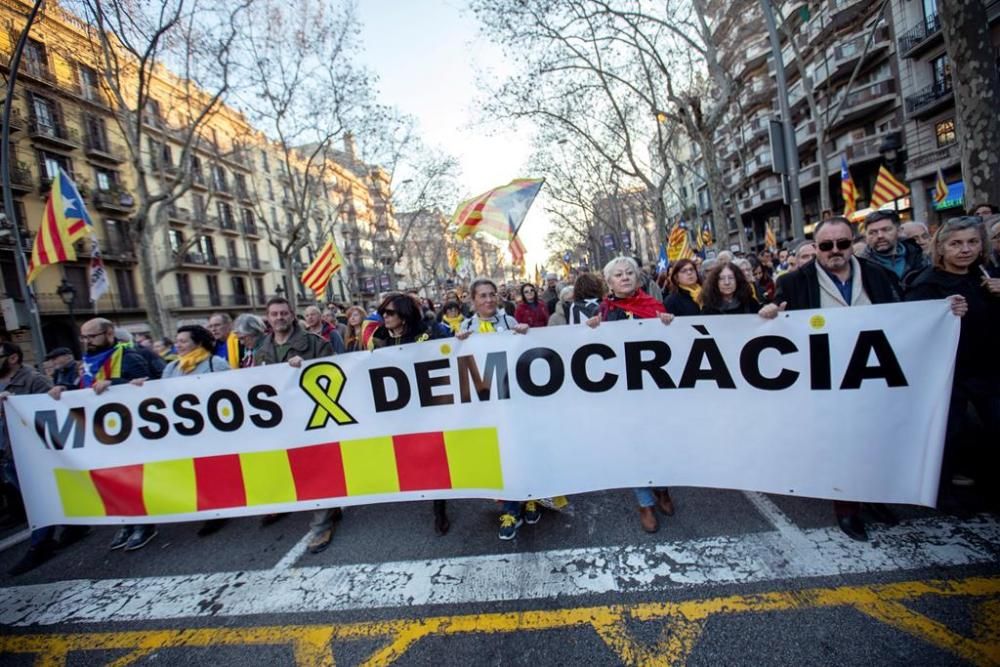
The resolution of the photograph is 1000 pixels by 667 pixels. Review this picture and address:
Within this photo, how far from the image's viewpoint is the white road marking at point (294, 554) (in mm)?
2961

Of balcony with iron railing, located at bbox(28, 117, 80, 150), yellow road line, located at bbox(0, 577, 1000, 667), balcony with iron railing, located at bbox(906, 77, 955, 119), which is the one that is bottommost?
yellow road line, located at bbox(0, 577, 1000, 667)

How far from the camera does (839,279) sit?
2896 mm

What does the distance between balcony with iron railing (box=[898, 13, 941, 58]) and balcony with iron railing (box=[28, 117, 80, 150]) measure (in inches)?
1598

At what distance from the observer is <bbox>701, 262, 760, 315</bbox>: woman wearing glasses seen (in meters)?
3.48

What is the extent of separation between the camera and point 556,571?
255 cm

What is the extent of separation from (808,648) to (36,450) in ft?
16.6

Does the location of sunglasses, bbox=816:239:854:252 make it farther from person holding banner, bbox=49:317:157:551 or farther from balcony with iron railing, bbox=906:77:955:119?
balcony with iron railing, bbox=906:77:955:119

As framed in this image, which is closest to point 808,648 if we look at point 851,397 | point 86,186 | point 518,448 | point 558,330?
point 851,397

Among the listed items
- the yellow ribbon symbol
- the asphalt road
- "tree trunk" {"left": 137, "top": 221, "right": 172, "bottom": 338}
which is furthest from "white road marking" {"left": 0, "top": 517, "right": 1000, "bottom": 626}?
"tree trunk" {"left": 137, "top": 221, "right": 172, "bottom": 338}

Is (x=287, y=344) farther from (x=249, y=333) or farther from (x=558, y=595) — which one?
(x=558, y=595)

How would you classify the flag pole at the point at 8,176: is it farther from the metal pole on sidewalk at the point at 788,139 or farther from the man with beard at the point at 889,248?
A: the metal pole on sidewalk at the point at 788,139

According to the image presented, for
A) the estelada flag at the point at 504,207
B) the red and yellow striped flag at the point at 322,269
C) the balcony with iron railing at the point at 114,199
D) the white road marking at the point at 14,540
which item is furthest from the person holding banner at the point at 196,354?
the balcony with iron railing at the point at 114,199

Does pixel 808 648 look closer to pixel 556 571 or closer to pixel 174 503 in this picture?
pixel 556 571

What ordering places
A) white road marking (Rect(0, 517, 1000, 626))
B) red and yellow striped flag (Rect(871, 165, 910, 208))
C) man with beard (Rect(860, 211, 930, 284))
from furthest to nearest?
red and yellow striped flag (Rect(871, 165, 910, 208)) < man with beard (Rect(860, 211, 930, 284)) < white road marking (Rect(0, 517, 1000, 626))
